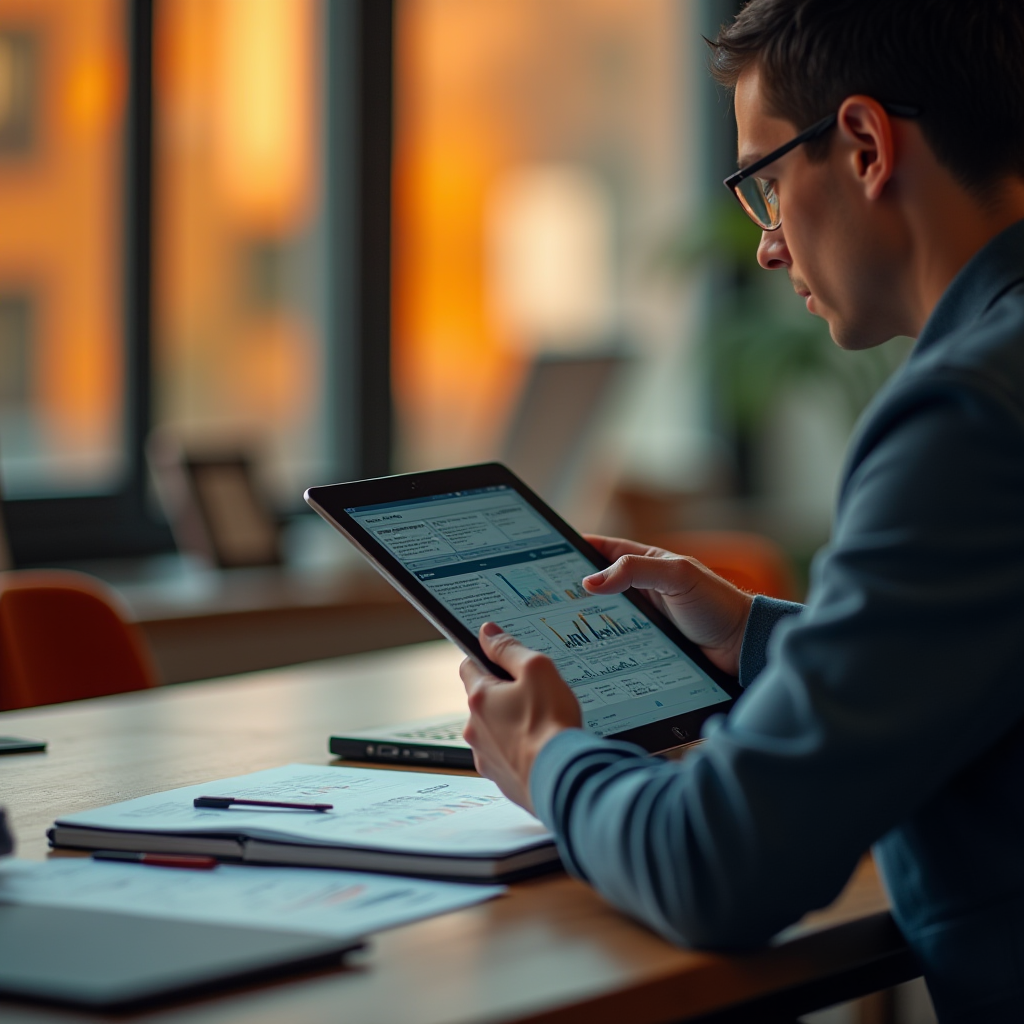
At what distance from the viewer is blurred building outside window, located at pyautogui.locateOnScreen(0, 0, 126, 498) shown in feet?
11.9

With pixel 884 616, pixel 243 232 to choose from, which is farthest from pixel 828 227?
pixel 243 232

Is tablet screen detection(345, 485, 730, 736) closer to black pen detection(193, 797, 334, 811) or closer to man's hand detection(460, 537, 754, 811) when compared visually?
man's hand detection(460, 537, 754, 811)

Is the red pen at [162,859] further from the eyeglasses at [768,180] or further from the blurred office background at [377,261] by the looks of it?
the blurred office background at [377,261]

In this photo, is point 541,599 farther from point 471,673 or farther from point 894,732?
point 894,732

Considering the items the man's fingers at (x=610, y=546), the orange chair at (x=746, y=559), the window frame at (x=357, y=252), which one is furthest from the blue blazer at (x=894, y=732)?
the window frame at (x=357, y=252)

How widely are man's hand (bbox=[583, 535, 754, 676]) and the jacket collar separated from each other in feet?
1.28

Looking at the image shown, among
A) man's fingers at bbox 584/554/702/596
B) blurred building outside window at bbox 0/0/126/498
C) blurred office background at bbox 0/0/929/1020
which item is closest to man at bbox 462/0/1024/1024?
man's fingers at bbox 584/554/702/596

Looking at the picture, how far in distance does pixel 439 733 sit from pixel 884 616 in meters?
0.73

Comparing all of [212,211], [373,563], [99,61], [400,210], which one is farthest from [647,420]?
[373,563]

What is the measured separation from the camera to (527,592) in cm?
128

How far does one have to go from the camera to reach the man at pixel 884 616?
2.78 ft

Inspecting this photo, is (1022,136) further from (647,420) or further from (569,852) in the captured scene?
(647,420)

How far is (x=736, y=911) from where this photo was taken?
0.86 m

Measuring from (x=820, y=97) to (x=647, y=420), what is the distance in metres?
4.55
